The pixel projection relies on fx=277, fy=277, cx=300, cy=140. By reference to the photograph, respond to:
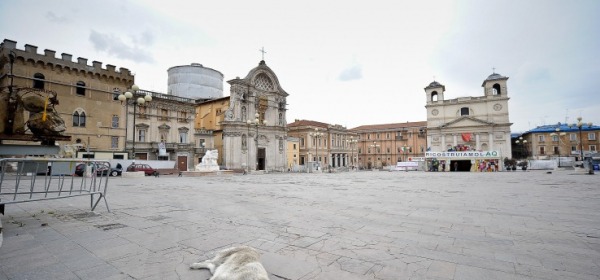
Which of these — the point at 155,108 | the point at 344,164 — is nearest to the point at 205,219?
the point at 155,108

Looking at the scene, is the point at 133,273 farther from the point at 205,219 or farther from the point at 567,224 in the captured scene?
the point at 567,224

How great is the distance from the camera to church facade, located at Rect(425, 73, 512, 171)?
54.0m

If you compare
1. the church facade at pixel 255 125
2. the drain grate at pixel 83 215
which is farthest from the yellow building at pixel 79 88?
the drain grate at pixel 83 215

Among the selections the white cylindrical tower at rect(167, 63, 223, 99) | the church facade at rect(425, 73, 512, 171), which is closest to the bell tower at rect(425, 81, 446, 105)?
the church facade at rect(425, 73, 512, 171)

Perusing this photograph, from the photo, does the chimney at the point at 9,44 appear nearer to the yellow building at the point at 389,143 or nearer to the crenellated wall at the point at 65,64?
the crenellated wall at the point at 65,64

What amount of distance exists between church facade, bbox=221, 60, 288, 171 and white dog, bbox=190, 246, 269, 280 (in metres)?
34.6

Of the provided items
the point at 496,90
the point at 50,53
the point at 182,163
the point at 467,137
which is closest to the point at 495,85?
the point at 496,90

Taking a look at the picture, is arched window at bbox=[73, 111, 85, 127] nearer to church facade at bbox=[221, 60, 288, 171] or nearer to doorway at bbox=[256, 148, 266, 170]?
church facade at bbox=[221, 60, 288, 171]

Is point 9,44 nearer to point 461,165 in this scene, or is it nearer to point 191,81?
point 191,81

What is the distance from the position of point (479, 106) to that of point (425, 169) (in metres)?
20.1

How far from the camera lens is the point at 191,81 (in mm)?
47875

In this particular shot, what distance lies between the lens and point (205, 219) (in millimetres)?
5633

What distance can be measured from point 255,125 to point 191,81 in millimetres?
16314

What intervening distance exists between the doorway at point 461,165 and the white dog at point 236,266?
2108 inches
